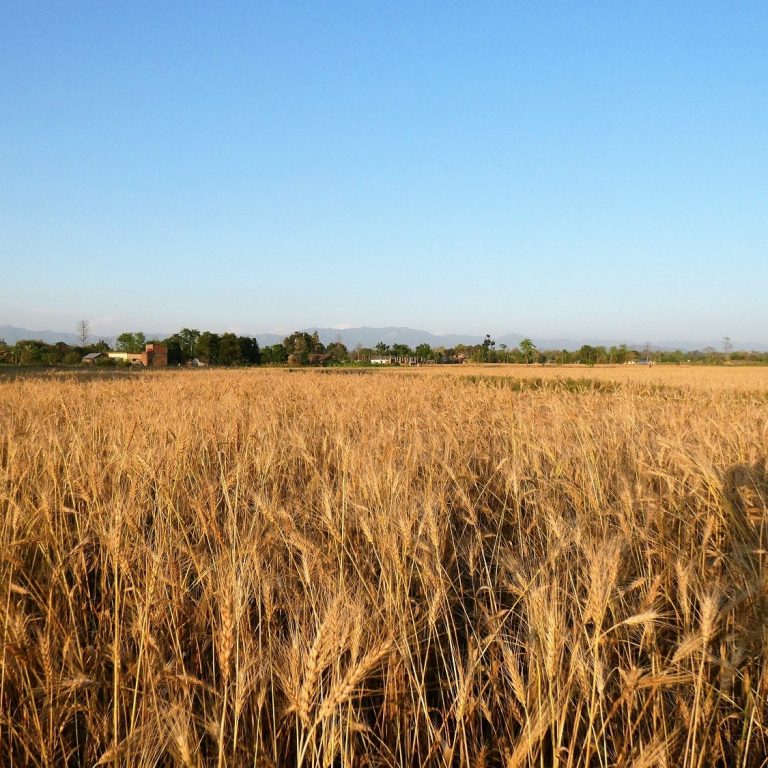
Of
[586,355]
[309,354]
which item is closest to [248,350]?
[309,354]

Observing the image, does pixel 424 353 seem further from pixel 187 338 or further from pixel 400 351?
pixel 187 338

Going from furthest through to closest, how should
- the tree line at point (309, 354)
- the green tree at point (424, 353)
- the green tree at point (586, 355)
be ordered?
the green tree at point (424, 353), the green tree at point (586, 355), the tree line at point (309, 354)

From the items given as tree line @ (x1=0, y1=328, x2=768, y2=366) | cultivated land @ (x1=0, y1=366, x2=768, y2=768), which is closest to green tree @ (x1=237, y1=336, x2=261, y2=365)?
tree line @ (x1=0, y1=328, x2=768, y2=366)

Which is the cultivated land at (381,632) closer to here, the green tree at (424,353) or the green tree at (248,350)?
the green tree at (248,350)

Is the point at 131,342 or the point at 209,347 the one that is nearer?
the point at 209,347

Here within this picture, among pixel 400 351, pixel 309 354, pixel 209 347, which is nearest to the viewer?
pixel 209 347

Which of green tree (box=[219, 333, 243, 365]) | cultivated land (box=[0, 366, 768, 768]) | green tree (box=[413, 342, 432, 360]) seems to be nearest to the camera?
cultivated land (box=[0, 366, 768, 768])

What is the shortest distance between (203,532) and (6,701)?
0.92 m

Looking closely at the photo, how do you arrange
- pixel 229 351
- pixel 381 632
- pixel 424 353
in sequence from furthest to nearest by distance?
1. pixel 424 353
2. pixel 229 351
3. pixel 381 632

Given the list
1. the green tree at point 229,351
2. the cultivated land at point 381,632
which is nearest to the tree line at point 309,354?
the green tree at point 229,351

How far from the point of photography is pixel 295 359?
8631 centimetres

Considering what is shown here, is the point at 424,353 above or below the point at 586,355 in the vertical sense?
above

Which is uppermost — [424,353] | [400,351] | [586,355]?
[400,351]

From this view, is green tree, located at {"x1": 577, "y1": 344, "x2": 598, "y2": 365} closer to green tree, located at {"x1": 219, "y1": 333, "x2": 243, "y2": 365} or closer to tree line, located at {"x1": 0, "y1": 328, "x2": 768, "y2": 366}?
tree line, located at {"x1": 0, "y1": 328, "x2": 768, "y2": 366}
